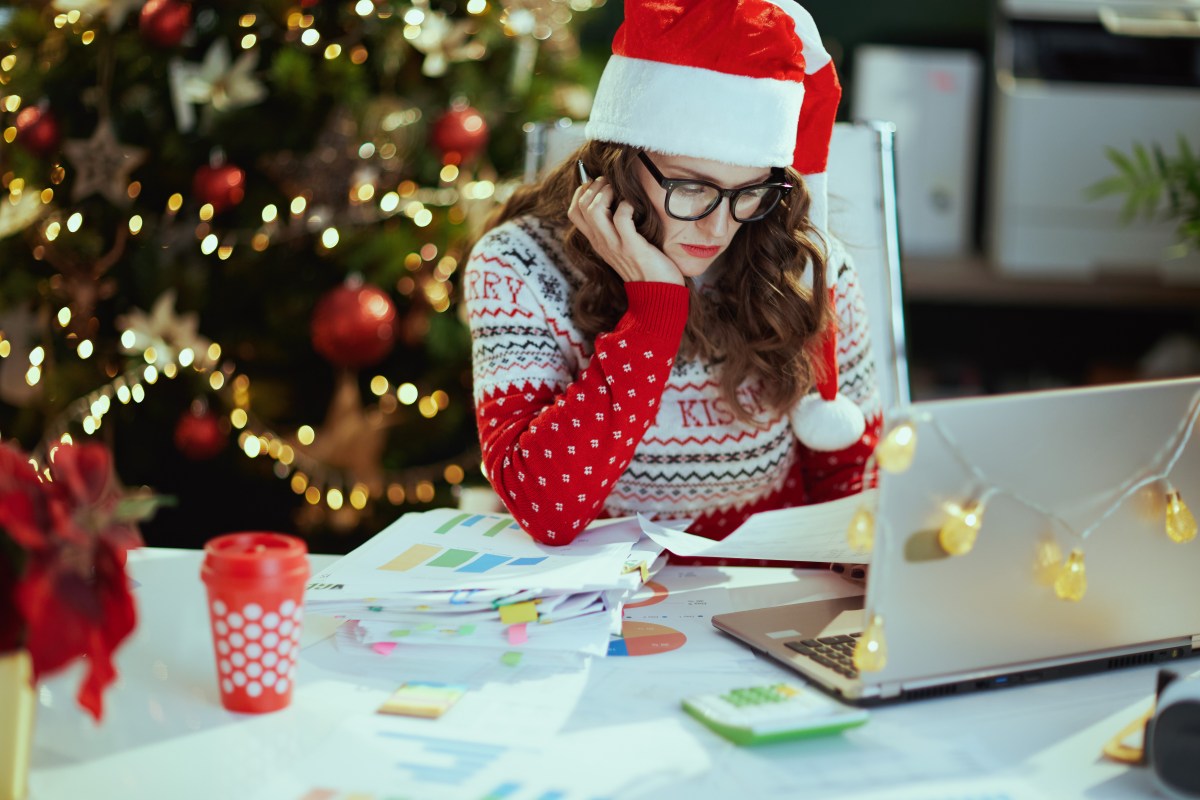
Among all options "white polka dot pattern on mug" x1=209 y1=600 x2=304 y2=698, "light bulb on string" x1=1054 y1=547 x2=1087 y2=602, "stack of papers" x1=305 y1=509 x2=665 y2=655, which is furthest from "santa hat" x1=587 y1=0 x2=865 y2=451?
"white polka dot pattern on mug" x1=209 y1=600 x2=304 y2=698

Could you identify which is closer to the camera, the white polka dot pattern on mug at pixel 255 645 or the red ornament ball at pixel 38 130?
the white polka dot pattern on mug at pixel 255 645

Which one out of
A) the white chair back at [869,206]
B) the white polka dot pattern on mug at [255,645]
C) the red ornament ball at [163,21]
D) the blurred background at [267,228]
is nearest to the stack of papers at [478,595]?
the white polka dot pattern on mug at [255,645]

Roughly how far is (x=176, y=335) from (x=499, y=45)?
842 millimetres

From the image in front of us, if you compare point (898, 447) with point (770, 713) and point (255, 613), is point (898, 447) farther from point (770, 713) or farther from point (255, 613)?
point (255, 613)

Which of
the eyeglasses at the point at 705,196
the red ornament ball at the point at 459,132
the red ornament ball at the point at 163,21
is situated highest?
the red ornament ball at the point at 163,21

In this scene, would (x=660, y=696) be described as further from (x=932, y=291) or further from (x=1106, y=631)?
(x=932, y=291)

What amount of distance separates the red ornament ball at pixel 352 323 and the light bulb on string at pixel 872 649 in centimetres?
149

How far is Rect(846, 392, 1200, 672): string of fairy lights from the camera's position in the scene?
30.5 inches

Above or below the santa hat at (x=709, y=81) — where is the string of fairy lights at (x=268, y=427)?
below

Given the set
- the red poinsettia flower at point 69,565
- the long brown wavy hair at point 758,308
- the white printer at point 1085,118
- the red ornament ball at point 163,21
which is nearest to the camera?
the red poinsettia flower at point 69,565

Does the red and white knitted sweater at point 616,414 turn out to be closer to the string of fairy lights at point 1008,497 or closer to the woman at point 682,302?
the woman at point 682,302

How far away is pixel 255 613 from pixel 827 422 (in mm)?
745

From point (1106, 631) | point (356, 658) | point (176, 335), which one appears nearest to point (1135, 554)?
point (1106, 631)

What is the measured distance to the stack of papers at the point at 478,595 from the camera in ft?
3.10
